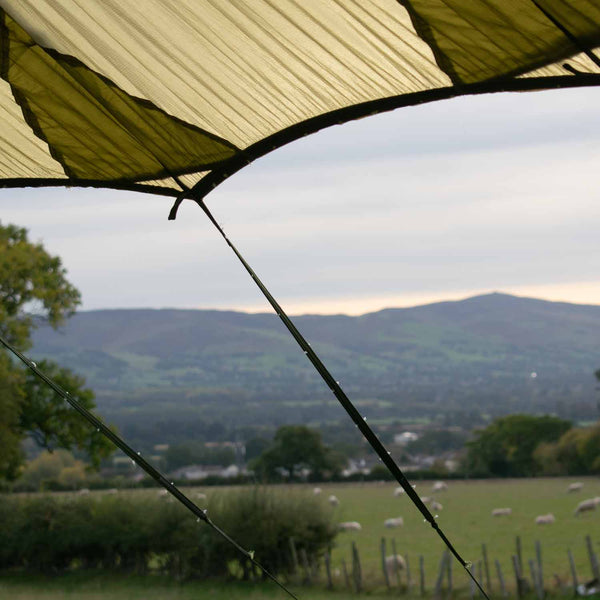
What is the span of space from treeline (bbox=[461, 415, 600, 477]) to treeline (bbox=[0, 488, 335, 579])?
48036 mm

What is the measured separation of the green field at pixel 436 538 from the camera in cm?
3216

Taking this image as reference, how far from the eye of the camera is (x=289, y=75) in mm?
4098

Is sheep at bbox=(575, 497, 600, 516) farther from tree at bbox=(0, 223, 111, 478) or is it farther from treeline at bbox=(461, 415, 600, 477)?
tree at bbox=(0, 223, 111, 478)

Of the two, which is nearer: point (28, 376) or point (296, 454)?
point (28, 376)

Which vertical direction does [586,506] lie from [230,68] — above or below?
below

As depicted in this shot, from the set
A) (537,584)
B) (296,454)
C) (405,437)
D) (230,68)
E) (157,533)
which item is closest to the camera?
(230,68)

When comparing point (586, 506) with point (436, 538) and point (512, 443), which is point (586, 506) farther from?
point (512, 443)

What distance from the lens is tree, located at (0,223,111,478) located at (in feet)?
100

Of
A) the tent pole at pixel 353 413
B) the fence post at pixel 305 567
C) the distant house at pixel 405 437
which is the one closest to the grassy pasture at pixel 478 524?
the fence post at pixel 305 567

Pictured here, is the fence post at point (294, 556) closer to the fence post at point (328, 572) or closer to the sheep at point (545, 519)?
the fence post at point (328, 572)

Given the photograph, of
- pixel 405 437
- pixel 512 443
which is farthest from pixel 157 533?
pixel 405 437

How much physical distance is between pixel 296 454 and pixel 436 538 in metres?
36.1

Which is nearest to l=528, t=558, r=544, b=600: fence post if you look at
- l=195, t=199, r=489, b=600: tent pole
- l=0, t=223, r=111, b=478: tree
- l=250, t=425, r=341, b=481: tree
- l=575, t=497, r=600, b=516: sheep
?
l=0, t=223, r=111, b=478: tree

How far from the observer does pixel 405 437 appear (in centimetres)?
17625
